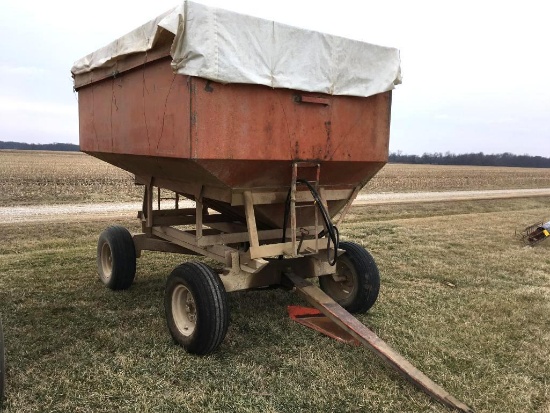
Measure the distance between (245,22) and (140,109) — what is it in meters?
1.45

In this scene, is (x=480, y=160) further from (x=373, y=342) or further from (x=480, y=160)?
(x=373, y=342)

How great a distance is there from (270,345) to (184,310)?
2.90 ft

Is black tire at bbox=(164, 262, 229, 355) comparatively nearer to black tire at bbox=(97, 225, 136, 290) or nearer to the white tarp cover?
black tire at bbox=(97, 225, 136, 290)

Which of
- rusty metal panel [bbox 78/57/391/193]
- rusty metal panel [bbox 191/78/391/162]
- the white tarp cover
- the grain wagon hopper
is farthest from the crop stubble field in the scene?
the white tarp cover

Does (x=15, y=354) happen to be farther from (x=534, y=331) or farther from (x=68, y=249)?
(x=534, y=331)

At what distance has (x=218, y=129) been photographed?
12.7 feet

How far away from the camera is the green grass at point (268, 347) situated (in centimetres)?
348

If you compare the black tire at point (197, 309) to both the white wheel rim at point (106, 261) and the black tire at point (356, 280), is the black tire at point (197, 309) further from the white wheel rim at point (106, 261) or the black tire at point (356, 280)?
the white wheel rim at point (106, 261)

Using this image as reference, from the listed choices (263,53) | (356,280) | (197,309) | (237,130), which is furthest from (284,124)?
(356,280)

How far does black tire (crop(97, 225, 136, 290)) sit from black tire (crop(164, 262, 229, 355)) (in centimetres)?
161

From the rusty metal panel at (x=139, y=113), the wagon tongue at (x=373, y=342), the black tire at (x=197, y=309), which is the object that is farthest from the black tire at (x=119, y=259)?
the wagon tongue at (x=373, y=342)

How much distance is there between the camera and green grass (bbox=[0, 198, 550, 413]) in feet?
11.4

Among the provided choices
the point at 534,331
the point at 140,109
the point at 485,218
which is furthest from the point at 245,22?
the point at 485,218

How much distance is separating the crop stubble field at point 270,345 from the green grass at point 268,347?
1 centimetres
